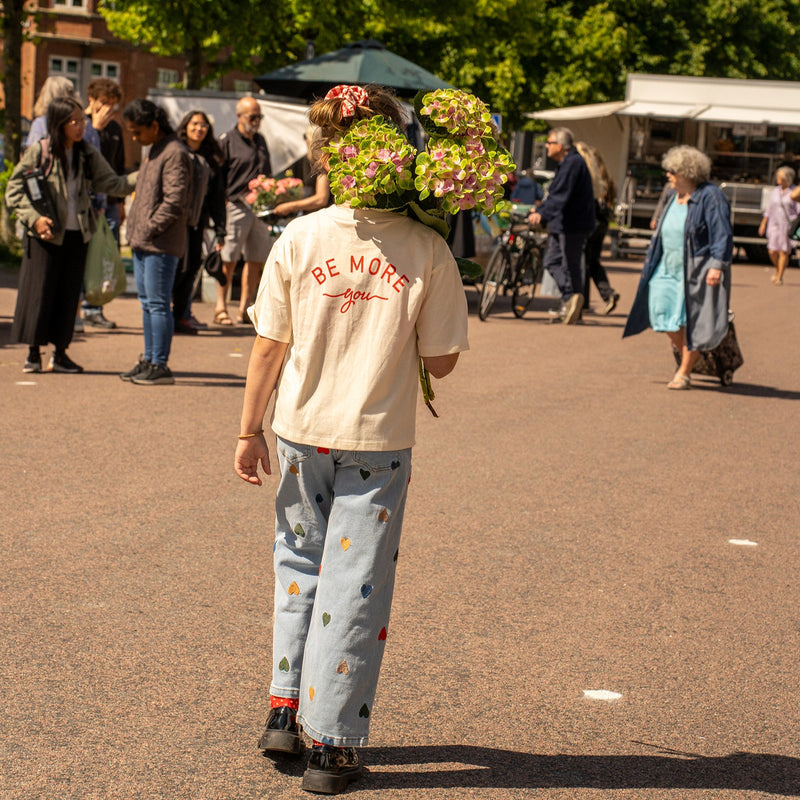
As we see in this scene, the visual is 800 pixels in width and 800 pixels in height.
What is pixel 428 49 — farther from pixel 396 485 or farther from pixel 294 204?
pixel 396 485

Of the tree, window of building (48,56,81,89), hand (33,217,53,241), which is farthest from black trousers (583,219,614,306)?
window of building (48,56,81,89)

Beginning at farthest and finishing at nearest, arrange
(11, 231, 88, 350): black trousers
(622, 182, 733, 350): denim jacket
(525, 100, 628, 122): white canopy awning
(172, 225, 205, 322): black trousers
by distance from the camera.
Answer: (525, 100, 628, 122): white canopy awning
(172, 225, 205, 322): black trousers
(622, 182, 733, 350): denim jacket
(11, 231, 88, 350): black trousers

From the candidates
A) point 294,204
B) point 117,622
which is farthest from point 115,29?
point 117,622

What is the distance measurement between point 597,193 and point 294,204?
4.92 metres

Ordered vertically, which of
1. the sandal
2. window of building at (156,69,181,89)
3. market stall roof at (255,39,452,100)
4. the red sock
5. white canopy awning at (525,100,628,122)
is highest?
window of building at (156,69,181,89)

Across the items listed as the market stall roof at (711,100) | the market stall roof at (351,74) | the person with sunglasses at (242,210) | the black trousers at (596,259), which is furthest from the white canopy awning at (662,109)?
the person with sunglasses at (242,210)

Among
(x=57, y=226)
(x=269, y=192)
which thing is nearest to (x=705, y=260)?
(x=269, y=192)

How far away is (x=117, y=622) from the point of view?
4.82m

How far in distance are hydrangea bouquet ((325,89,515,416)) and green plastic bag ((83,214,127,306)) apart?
6653 millimetres

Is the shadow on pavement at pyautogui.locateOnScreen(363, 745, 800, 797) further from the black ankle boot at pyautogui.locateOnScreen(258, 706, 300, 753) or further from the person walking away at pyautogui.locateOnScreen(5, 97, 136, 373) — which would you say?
the person walking away at pyautogui.locateOnScreen(5, 97, 136, 373)

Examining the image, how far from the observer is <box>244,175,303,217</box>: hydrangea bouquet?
43.4ft

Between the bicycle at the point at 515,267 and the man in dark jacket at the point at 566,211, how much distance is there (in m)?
0.60

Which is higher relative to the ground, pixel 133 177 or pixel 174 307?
pixel 133 177

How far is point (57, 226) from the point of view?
9.64 metres
